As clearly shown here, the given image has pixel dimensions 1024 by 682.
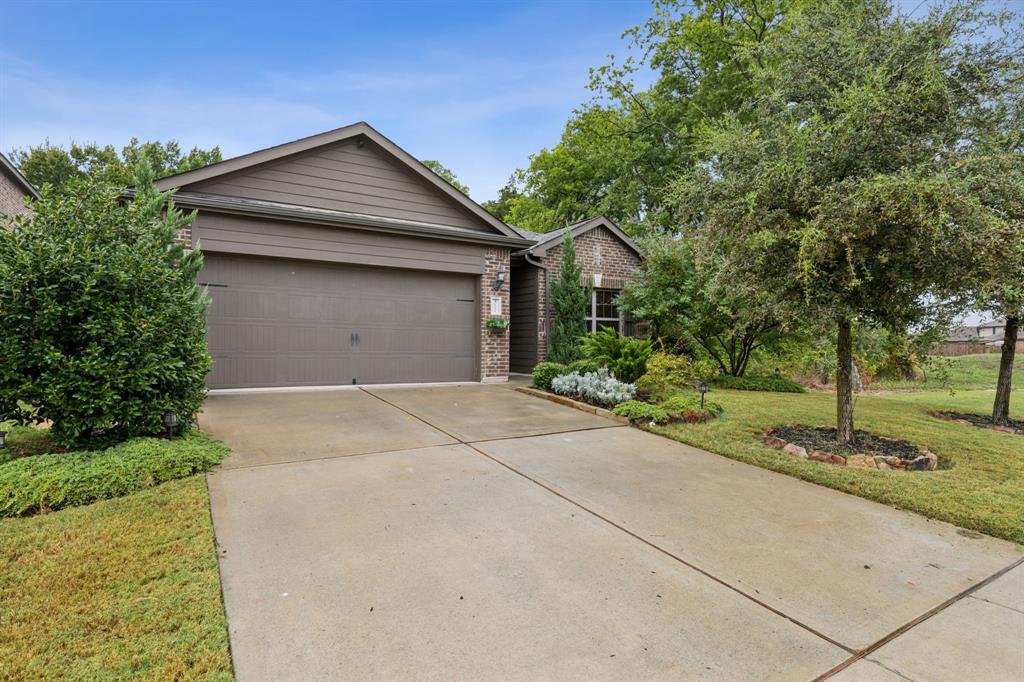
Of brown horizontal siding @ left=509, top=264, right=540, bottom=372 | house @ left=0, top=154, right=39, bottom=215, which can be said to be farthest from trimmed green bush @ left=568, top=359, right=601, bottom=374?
house @ left=0, top=154, right=39, bottom=215

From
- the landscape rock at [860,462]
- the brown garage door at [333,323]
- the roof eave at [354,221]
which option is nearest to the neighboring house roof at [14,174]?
the roof eave at [354,221]

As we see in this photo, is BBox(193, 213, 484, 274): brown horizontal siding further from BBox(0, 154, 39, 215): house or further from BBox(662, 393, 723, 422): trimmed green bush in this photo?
BBox(0, 154, 39, 215): house

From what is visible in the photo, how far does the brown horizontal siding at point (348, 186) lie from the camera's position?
8.52m

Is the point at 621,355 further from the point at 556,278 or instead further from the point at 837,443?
the point at 556,278

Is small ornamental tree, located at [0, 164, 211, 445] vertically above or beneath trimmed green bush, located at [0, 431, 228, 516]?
above

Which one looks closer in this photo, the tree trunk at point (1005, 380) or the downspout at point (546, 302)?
the tree trunk at point (1005, 380)

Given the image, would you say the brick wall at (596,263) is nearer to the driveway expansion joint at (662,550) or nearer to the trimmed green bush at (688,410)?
the trimmed green bush at (688,410)

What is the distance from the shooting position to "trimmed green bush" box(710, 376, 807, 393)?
10266 mm

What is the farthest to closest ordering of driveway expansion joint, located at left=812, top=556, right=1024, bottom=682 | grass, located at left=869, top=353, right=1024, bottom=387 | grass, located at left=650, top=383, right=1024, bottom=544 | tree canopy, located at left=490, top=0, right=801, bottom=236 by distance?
tree canopy, located at left=490, top=0, right=801, bottom=236, grass, located at left=869, top=353, right=1024, bottom=387, grass, located at left=650, top=383, right=1024, bottom=544, driveway expansion joint, located at left=812, top=556, right=1024, bottom=682

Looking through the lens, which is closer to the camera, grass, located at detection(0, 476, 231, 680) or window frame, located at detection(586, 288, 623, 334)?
grass, located at detection(0, 476, 231, 680)

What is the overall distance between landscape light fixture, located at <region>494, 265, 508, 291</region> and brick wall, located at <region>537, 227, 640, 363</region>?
190cm

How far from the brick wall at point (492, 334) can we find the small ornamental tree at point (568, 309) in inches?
64.3

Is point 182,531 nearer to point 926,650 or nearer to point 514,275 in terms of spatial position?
point 926,650

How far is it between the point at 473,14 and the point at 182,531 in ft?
43.1
